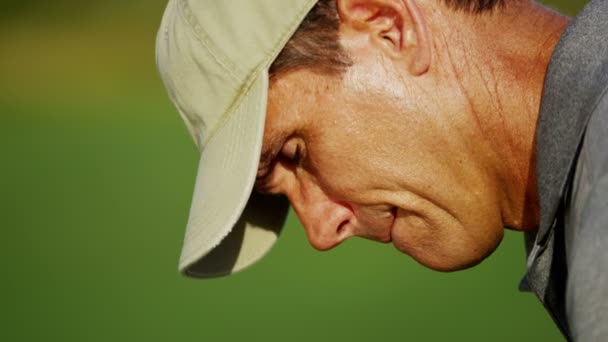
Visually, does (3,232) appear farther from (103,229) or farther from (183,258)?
(183,258)

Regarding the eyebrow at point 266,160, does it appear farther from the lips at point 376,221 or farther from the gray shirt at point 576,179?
the gray shirt at point 576,179

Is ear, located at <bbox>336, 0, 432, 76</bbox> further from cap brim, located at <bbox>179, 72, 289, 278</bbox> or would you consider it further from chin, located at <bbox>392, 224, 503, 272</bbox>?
chin, located at <bbox>392, 224, 503, 272</bbox>

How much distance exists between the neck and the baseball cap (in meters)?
0.19

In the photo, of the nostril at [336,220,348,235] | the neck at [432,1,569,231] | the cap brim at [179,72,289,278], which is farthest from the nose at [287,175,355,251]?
the neck at [432,1,569,231]

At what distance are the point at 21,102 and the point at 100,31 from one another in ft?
2.34

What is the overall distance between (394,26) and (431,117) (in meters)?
0.11

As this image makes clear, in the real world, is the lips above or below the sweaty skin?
below

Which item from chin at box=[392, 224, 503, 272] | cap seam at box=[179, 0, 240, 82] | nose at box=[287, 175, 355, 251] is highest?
cap seam at box=[179, 0, 240, 82]

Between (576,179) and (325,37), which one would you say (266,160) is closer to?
(325,37)

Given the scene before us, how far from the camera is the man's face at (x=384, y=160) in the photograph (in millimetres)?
1286

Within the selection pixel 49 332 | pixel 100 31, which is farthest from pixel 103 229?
pixel 100 31

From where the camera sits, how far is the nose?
1455 mm

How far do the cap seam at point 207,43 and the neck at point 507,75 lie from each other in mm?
256

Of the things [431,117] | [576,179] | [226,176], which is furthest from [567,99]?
[226,176]
